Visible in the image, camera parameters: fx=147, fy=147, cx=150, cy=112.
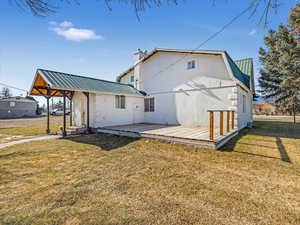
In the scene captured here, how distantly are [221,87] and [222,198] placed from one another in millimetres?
7720

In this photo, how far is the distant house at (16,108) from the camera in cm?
2699

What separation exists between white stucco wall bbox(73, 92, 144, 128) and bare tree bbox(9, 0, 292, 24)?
24.4 feet

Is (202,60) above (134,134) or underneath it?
above

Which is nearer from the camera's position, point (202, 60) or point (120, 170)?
point (120, 170)

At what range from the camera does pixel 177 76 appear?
35.0 feet

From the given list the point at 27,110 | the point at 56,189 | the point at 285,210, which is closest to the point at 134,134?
the point at 56,189

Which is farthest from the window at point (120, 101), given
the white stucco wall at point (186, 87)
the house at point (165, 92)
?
the white stucco wall at point (186, 87)

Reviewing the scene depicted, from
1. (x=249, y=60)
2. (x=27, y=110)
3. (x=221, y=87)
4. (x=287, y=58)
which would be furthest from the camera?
(x=27, y=110)

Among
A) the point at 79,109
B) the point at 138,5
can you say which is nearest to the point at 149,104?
the point at 79,109

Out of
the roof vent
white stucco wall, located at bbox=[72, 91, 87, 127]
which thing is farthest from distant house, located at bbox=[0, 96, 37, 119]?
the roof vent

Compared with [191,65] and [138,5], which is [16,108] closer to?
[191,65]

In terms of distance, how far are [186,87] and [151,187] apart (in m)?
8.40

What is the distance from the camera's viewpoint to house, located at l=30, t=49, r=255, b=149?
28.0 feet

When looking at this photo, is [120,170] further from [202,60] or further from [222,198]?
[202,60]
